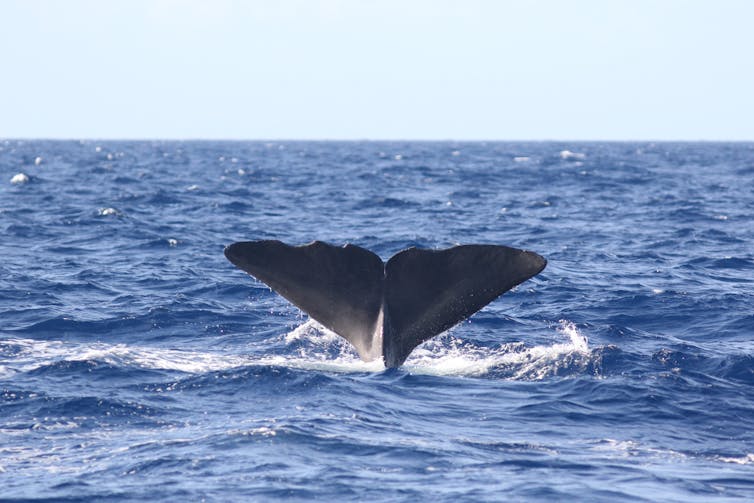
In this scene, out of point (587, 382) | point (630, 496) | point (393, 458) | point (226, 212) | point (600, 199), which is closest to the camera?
point (630, 496)

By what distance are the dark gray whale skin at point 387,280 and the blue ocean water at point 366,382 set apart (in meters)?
0.76

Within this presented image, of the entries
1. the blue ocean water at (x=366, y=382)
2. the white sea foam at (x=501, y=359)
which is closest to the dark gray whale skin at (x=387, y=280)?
the blue ocean water at (x=366, y=382)

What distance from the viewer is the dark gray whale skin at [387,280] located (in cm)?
977

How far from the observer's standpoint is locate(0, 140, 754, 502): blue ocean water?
313 inches

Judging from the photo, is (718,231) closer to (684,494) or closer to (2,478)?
(684,494)

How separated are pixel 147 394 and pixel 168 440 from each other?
1.69 meters

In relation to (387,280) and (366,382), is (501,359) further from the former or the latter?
(387,280)

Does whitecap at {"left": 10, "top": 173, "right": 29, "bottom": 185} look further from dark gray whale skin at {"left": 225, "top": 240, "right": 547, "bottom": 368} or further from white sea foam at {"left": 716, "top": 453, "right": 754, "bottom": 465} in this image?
white sea foam at {"left": 716, "top": 453, "right": 754, "bottom": 465}

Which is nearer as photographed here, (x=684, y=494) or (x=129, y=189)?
(x=684, y=494)

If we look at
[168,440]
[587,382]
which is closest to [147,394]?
[168,440]

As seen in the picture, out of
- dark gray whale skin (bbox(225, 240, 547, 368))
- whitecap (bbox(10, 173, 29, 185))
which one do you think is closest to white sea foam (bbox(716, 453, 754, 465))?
dark gray whale skin (bbox(225, 240, 547, 368))

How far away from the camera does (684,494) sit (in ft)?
25.1

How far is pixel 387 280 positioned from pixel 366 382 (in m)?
1.19

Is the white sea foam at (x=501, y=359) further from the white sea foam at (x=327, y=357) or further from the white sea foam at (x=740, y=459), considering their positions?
the white sea foam at (x=740, y=459)
